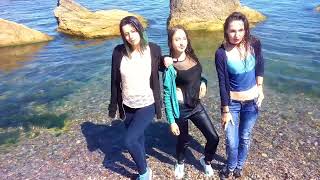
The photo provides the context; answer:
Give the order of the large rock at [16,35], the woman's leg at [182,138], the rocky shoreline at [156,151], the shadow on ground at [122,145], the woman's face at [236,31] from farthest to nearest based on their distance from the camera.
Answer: the large rock at [16,35] → the shadow on ground at [122,145] → the rocky shoreline at [156,151] → the woman's leg at [182,138] → the woman's face at [236,31]

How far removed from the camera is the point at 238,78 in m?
6.54

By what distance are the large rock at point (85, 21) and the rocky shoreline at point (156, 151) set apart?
39.1 ft

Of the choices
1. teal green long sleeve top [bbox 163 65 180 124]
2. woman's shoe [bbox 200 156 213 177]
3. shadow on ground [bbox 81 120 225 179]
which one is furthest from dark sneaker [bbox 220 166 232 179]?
teal green long sleeve top [bbox 163 65 180 124]

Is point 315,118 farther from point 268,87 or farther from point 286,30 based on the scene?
point 286,30

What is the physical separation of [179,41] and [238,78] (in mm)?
1185

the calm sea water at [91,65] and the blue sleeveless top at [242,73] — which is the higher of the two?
the blue sleeveless top at [242,73]

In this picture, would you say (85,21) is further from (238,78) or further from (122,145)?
(238,78)

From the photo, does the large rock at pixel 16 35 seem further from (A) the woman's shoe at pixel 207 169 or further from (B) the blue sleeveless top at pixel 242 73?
(B) the blue sleeveless top at pixel 242 73

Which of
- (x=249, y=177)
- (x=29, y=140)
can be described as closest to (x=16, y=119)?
(x=29, y=140)

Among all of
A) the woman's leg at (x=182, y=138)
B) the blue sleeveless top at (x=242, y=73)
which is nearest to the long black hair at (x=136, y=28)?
the blue sleeveless top at (x=242, y=73)

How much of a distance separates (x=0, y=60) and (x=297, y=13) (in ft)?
62.5

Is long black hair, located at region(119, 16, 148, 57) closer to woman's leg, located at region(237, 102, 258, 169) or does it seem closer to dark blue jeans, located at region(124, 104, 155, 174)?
dark blue jeans, located at region(124, 104, 155, 174)

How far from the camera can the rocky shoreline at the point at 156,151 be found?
8.66m

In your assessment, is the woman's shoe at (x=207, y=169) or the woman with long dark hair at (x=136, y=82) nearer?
the woman with long dark hair at (x=136, y=82)
